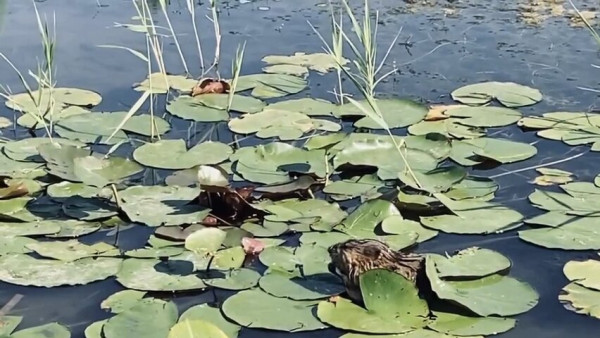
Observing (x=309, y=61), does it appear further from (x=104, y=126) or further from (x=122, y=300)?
(x=122, y=300)

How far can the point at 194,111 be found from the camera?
3322mm

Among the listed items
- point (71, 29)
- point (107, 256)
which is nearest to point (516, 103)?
point (107, 256)

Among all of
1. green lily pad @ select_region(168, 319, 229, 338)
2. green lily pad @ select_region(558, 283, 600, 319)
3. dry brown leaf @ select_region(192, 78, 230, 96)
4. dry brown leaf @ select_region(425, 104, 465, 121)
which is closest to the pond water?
green lily pad @ select_region(558, 283, 600, 319)

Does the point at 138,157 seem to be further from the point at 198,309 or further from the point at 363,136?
the point at 198,309

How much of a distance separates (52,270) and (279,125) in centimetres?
117

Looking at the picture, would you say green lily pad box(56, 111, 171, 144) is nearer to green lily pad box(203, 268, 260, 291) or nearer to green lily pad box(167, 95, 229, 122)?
green lily pad box(167, 95, 229, 122)

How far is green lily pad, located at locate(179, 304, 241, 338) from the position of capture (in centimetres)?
194

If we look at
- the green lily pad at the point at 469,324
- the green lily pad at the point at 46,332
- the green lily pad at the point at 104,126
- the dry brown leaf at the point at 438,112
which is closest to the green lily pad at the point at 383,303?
the green lily pad at the point at 469,324

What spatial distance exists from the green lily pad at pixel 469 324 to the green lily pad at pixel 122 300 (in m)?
0.71

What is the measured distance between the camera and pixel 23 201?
2.60 meters

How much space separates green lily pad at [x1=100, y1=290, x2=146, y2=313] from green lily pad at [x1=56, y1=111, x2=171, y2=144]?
105cm

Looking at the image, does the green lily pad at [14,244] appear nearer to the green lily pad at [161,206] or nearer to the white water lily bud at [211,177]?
the green lily pad at [161,206]

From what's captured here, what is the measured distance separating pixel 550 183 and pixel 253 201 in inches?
36.5

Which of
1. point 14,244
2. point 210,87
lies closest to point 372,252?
point 14,244
